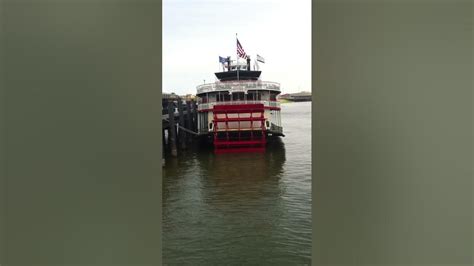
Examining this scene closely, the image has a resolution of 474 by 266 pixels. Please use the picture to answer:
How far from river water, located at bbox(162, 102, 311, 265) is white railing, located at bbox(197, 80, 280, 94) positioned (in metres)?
2.58

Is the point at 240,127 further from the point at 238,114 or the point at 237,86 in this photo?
the point at 237,86

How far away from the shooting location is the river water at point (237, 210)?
11.8 ft

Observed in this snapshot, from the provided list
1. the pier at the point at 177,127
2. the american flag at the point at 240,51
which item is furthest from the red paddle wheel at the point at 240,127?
the american flag at the point at 240,51

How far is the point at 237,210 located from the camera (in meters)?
5.39

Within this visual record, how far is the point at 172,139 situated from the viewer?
9.98 meters

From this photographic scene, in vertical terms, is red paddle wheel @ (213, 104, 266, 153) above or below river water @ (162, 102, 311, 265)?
above

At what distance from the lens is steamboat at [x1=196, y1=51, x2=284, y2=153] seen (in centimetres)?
1127
